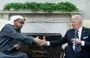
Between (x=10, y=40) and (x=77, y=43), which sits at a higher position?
(x=10, y=40)

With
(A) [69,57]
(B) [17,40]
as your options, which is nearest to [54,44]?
(A) [69,57]

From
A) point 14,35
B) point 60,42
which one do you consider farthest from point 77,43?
point 14,35

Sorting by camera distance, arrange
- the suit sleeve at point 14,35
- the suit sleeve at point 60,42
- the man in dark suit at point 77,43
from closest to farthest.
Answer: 1. the suit sleeve at point 14,35
2. the man in dark suit at point 77,43
3. the suit sleeve at point 60,42

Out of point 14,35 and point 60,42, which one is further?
point 60,42

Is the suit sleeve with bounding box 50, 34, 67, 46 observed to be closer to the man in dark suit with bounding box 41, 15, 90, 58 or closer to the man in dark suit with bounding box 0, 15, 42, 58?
the man in dark suit with bounding box 41, 15, 90, 58

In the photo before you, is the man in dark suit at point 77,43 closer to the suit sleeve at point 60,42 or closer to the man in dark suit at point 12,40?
the suit sleeve at point 60,42

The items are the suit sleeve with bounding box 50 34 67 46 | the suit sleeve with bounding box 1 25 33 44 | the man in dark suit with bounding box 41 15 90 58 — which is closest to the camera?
the suit sleeve with bounding box 1 25 33 44

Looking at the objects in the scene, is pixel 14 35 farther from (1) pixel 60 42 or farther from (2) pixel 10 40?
(1) pixel 60 42

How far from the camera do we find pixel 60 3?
26.5 feet

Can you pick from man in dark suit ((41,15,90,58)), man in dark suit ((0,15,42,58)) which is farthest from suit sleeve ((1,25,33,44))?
man in dark suit ((41,15,90,58))

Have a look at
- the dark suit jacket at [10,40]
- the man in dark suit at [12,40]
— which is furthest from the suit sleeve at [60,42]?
the dark suit jacket at [10,40]

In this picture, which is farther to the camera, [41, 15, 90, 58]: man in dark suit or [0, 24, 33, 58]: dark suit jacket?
[41, 15, 90, 58]: man in dark suit

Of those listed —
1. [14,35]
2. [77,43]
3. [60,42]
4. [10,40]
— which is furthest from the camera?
[60,42]

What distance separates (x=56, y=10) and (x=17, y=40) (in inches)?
92.2
